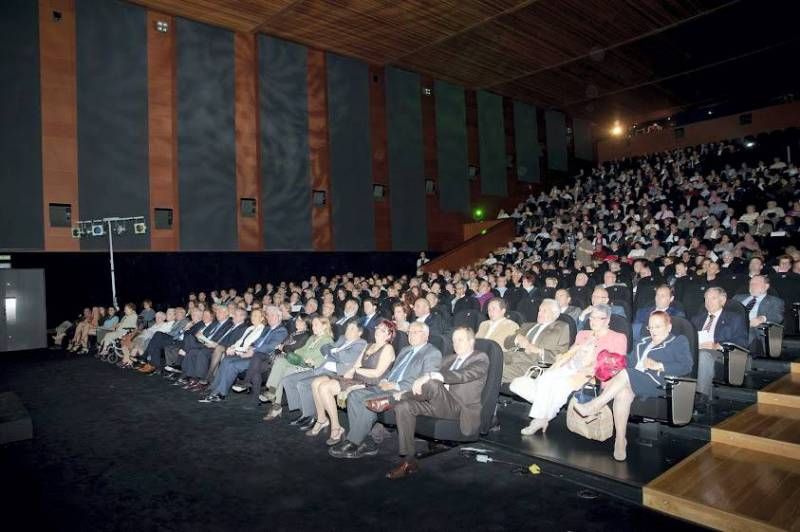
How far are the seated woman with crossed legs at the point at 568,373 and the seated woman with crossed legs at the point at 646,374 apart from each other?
0.68ft

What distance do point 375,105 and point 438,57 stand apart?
2.17 meters

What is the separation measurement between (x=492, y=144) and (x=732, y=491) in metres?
15.2

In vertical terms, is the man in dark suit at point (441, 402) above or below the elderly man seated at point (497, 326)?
below

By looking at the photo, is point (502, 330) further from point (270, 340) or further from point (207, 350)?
point (207, 350)

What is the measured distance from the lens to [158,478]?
11.5ft

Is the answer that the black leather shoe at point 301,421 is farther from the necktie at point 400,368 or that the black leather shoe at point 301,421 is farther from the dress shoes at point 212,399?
the dress shoes at point 212,399

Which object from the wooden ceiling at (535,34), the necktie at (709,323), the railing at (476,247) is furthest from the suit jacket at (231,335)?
the railing at (476,247)

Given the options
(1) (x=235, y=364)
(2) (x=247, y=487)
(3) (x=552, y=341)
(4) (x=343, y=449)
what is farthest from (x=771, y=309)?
(1) (x=235, y=364)

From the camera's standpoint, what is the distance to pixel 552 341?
4.52 m

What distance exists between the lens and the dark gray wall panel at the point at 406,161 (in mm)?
14453

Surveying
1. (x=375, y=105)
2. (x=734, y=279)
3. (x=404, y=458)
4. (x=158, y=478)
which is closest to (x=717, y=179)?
(x=734, y=279)

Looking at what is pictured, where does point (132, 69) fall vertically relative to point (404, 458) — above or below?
above

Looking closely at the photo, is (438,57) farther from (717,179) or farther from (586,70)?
(717,179)

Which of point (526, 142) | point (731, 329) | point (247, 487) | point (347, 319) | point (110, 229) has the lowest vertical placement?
point (247, 487)
